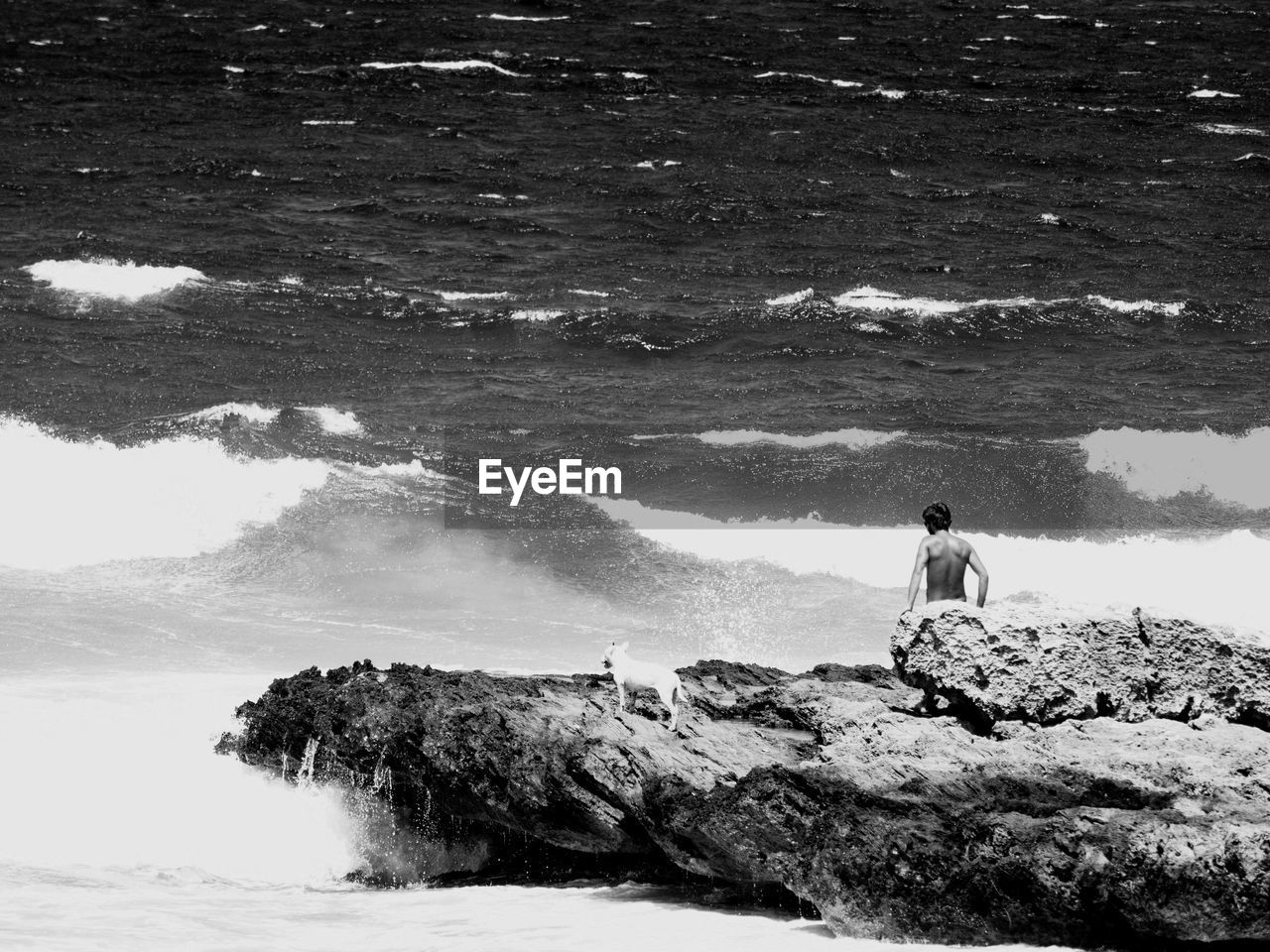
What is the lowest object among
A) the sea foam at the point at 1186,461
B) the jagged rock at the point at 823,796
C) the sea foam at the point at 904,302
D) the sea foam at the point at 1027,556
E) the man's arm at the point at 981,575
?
the jagged rock at the point at 823,796

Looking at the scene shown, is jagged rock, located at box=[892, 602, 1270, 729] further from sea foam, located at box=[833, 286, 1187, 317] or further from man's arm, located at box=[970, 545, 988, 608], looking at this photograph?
sea foam, located at box=[833, 286, 1187, 317]

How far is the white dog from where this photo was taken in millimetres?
7828

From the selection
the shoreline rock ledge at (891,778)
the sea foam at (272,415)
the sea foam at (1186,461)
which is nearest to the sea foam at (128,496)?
the sea foam at (272,415)

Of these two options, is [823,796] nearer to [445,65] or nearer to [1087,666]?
[1087,666]

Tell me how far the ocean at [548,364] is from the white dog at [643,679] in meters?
1.06

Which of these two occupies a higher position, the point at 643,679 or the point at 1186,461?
the point at 1186,461

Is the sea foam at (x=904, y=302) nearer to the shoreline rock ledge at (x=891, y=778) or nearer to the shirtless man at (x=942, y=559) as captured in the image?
the shoreline rock ledge at (x=891, y=778)

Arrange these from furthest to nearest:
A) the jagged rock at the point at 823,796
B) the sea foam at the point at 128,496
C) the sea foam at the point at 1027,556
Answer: the sea foam at the point at 1027,556, the sea foam at the point at 128,496, the jagged rock at the point at 823,796

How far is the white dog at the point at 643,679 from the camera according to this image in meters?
7.83

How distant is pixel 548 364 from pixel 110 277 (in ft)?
26.2

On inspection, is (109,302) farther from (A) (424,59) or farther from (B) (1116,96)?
(B) (1116,96)

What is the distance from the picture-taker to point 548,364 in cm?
2339

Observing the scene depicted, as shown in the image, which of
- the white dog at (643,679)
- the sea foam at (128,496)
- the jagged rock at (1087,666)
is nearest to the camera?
the jagged rock at (1087,666)

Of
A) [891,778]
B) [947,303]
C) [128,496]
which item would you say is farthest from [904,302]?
[891,778]
